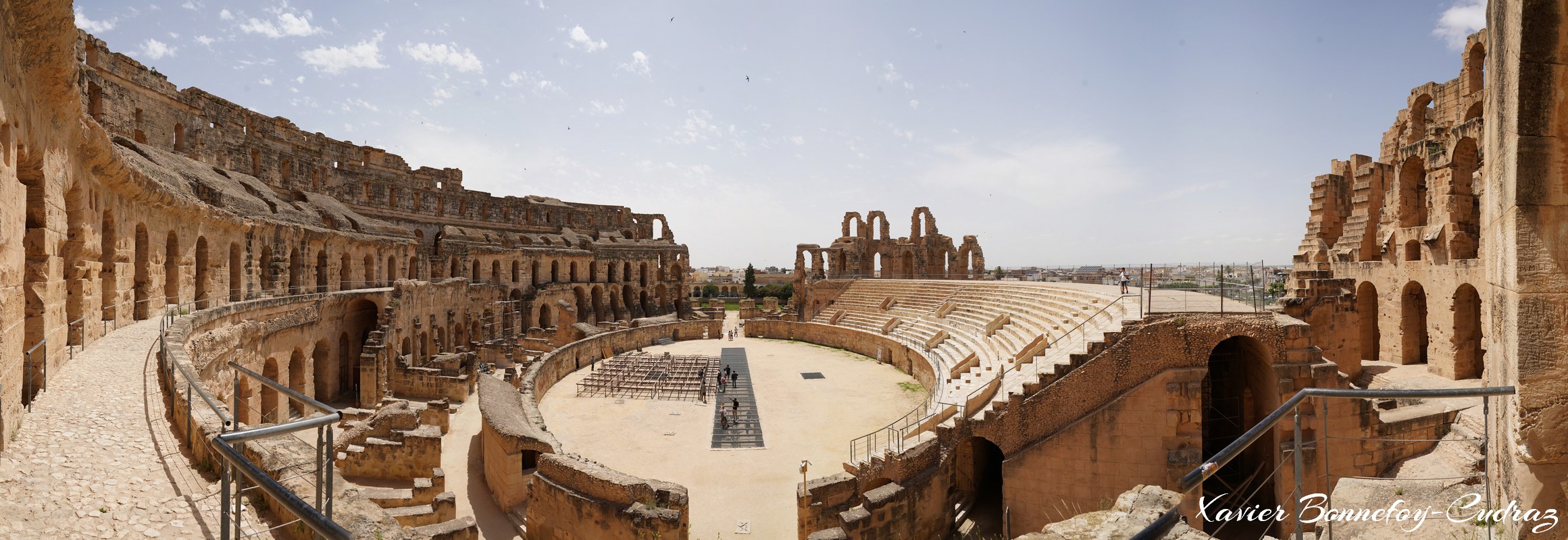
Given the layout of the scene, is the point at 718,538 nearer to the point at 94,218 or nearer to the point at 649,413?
the point at 649,413

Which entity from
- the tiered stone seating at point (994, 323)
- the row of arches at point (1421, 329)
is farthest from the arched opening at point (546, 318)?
the row of arches at point (1421, 329)

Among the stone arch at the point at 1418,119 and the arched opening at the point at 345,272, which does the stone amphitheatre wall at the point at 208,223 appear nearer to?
the arched opening at the point at 345,272

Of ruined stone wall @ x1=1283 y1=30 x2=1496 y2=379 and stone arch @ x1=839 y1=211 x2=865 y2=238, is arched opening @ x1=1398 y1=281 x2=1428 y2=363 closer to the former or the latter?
ruined stone wall @ x1=1283 y1=30 x2=1496 y2=379

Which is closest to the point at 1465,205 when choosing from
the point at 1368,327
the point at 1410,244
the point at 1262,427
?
the point at 1410,244

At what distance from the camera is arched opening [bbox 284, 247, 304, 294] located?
19.9m

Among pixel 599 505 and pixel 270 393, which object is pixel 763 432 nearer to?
pixel 599 505

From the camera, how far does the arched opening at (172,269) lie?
13227mm

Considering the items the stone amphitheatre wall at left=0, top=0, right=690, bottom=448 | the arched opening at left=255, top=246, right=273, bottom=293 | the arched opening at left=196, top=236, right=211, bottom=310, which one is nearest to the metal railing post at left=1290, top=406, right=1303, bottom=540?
the stone amphitheatre wall at left=0, top=0, right=690, bottom=448

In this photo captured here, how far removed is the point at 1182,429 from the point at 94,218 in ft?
58.4

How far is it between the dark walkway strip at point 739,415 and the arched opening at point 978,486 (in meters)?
4.95

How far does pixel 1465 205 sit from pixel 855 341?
2025cm

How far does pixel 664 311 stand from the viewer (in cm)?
4384

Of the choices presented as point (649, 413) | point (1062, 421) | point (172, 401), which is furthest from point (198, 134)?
point (1062, 421)

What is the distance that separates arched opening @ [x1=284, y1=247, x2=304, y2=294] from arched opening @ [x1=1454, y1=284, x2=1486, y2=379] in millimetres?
30582
